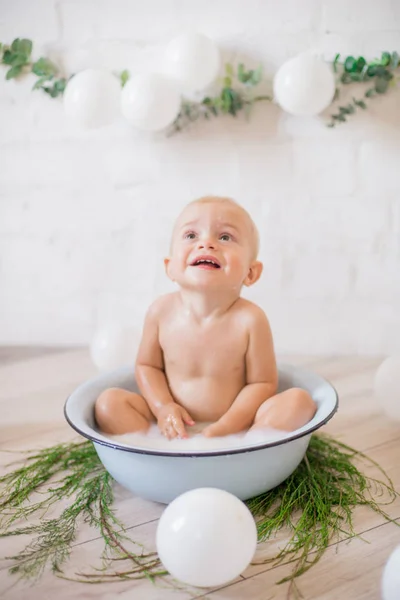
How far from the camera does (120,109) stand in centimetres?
164

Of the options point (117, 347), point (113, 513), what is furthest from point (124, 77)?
point (113, 513)

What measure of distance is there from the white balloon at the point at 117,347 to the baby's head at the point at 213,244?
15.3 inches

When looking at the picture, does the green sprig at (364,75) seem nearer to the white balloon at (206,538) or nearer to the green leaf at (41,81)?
the green leaf at (41,81)

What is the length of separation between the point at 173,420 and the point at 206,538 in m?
0.34

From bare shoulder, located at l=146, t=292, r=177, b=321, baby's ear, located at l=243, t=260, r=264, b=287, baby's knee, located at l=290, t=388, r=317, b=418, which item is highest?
baby's ear, located at l=243, t=260, r=264, b=287

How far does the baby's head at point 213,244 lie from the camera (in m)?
1.09

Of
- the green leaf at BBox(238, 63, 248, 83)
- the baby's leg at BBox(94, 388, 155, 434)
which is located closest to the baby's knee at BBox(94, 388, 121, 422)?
the baby's leg at BBox(94, 388, 155, 434)

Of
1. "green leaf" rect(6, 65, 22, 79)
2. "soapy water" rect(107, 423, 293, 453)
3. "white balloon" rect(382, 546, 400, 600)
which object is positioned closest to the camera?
"white balloon" rect(382, 546, 400, 600)

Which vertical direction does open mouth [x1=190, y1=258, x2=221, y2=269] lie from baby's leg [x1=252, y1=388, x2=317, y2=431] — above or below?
above

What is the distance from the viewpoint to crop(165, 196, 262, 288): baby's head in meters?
1.09

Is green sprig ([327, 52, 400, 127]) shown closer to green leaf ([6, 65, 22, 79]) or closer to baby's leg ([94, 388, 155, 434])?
green leaf ([6, 65, 22, 79])

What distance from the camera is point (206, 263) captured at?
1102mm

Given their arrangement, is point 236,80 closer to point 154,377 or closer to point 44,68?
point 44,68

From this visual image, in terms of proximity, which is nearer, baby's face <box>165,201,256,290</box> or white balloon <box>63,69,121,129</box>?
baby's face <box>165,201,256,290</box>
